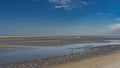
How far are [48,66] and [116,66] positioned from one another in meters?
4.51

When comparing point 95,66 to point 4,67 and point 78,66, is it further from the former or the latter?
point 4,67

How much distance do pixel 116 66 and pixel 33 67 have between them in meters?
5.40

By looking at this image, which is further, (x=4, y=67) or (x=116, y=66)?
(x=4, y=67)

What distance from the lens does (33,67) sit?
12609 mm

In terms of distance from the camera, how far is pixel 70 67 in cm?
1248

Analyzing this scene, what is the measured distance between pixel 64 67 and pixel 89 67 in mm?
1643

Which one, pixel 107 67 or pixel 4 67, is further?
pixel 4 67

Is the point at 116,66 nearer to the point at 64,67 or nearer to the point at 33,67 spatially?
the point at 64,67

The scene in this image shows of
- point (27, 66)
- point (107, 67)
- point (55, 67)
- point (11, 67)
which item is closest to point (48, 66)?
point (55, 67)

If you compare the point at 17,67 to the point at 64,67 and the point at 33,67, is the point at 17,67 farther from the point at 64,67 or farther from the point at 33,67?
the point at 64,67

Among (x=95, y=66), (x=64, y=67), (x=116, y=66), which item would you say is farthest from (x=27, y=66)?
(x=116, y=66)

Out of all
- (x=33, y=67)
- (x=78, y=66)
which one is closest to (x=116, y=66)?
(x=78, y=66)

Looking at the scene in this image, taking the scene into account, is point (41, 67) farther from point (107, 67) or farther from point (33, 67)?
point (107, 67)

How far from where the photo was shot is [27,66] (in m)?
12.9
